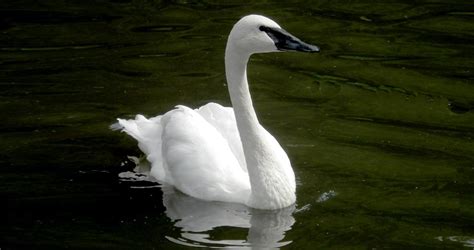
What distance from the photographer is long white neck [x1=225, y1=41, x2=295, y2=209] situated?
9.49 metres

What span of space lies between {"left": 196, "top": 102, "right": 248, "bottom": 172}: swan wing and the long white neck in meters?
0.51

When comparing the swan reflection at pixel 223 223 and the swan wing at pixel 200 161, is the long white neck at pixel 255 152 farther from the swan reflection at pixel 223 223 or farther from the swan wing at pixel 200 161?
the swan wing at pixel 200 161

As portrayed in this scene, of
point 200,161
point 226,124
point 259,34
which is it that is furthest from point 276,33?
point 226,124

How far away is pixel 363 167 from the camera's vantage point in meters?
10.3

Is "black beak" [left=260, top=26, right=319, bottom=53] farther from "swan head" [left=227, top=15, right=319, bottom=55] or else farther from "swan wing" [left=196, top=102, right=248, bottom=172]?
"swan wing" [left=196, top=102, right=248, bottom=172]

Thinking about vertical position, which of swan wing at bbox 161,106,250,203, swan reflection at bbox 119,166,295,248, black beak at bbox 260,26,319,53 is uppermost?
black beak at bbox 260,26,319,53

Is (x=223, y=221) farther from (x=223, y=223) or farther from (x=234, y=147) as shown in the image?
(x=234, y=147)

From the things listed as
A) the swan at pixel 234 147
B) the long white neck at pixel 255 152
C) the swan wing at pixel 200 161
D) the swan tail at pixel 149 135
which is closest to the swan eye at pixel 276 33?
the swan at pixel 234 147

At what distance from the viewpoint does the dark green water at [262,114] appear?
916 cm

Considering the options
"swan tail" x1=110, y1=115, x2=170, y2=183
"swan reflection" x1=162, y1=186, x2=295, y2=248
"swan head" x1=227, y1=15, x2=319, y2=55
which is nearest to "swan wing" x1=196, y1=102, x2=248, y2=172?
"swan tail" x1=110, y1=115, x2=170, y2=183

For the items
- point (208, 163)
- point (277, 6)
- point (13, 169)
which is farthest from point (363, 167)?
point (277, 6)

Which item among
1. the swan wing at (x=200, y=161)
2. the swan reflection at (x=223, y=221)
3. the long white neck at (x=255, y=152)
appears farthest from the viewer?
the swan wing at (x=200, y=161)

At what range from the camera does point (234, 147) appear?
10328 mm

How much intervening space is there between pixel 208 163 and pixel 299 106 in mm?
2308
